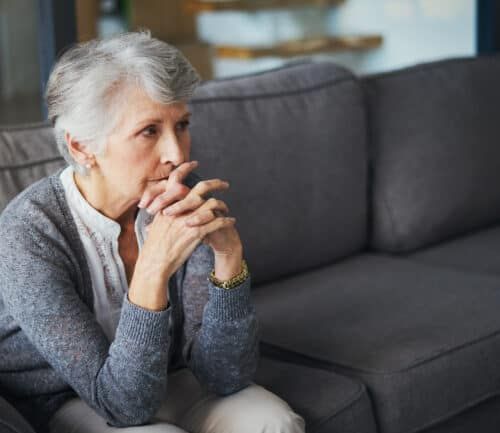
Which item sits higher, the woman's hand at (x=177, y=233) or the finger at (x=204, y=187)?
the finger at (x=204, y=187)

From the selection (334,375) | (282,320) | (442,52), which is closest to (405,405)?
(334,375)

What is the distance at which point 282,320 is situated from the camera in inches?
87.7

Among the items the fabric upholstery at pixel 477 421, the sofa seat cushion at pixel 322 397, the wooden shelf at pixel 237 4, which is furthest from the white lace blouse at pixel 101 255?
the wooden shelf at pixel 237 4

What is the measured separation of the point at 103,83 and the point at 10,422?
0.56 metres

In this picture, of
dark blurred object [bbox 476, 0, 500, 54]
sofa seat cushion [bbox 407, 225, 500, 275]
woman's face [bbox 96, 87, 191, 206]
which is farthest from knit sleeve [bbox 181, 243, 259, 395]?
dark blurred object [bbox 476, 0, 500, 54]

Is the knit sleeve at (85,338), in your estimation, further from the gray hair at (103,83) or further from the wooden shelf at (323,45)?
the wooden shelf at (323,45)

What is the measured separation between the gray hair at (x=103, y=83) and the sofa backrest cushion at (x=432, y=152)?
1.15 metres

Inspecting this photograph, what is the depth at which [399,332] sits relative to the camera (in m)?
2.11

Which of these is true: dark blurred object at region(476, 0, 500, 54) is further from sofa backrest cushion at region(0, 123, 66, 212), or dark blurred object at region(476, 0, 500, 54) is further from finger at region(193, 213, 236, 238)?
finger at region(193, 213, 236, 238)

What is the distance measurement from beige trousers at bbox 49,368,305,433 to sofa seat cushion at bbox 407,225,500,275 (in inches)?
40.6

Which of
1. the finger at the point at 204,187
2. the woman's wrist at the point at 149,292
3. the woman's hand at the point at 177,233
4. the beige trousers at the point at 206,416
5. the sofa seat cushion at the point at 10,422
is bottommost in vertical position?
the beige trousers at the point at 206,416

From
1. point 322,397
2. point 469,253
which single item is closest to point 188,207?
point 322,397

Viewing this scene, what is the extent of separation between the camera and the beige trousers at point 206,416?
1.64 meters

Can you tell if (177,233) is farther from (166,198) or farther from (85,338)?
(85,338)
